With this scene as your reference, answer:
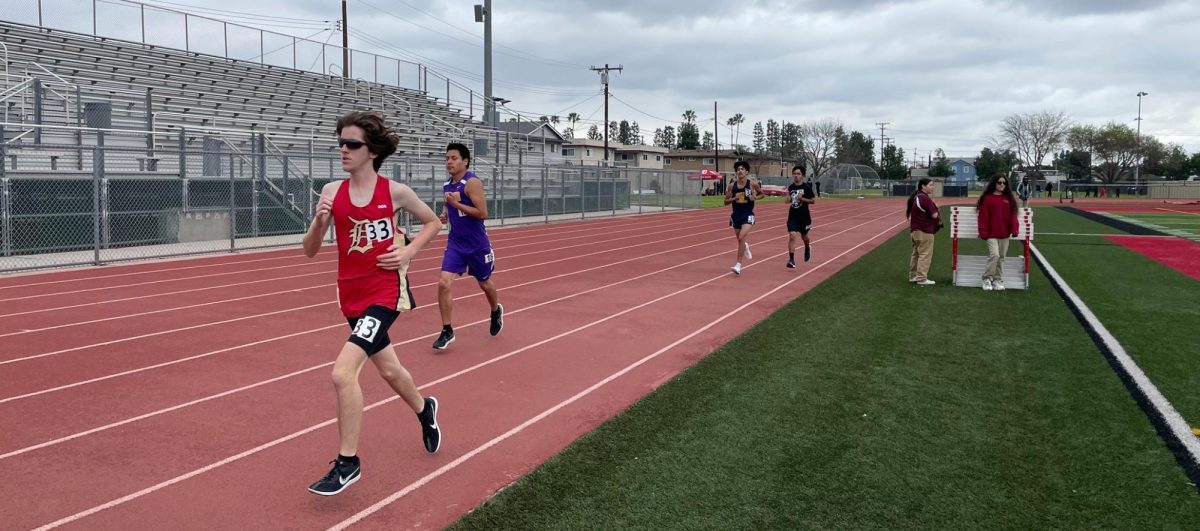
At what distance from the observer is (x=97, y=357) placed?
7.36 meters

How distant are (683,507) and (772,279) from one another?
9497mm

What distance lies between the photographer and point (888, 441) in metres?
4.93

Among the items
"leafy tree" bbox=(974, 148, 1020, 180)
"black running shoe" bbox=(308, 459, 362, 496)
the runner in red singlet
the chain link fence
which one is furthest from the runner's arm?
"leafy tree" bbox=(974, 148, 1020, 180)

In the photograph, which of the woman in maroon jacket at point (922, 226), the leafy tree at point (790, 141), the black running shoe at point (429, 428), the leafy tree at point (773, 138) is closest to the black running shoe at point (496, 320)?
the black running shoe at point (429, 428)

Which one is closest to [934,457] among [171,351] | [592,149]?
[171,351]

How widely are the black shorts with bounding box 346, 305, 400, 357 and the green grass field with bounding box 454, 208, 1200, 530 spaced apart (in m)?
0.98

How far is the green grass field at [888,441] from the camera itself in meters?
3.90

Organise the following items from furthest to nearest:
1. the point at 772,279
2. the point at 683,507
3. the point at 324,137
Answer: the point at 324,137, the point at 772,279, the point at 683,507

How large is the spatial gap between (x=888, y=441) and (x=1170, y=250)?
1662 centimetres

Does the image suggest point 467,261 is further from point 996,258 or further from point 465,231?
point 996,258

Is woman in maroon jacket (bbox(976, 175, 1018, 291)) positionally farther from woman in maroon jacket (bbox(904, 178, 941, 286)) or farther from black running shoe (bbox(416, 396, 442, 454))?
black running shoe (bbox(416, 396, 442, 454))

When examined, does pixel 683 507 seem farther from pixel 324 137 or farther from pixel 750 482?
pixel 324 137

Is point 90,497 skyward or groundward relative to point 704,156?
groundward

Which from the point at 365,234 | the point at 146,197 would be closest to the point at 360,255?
the point at 365,234
